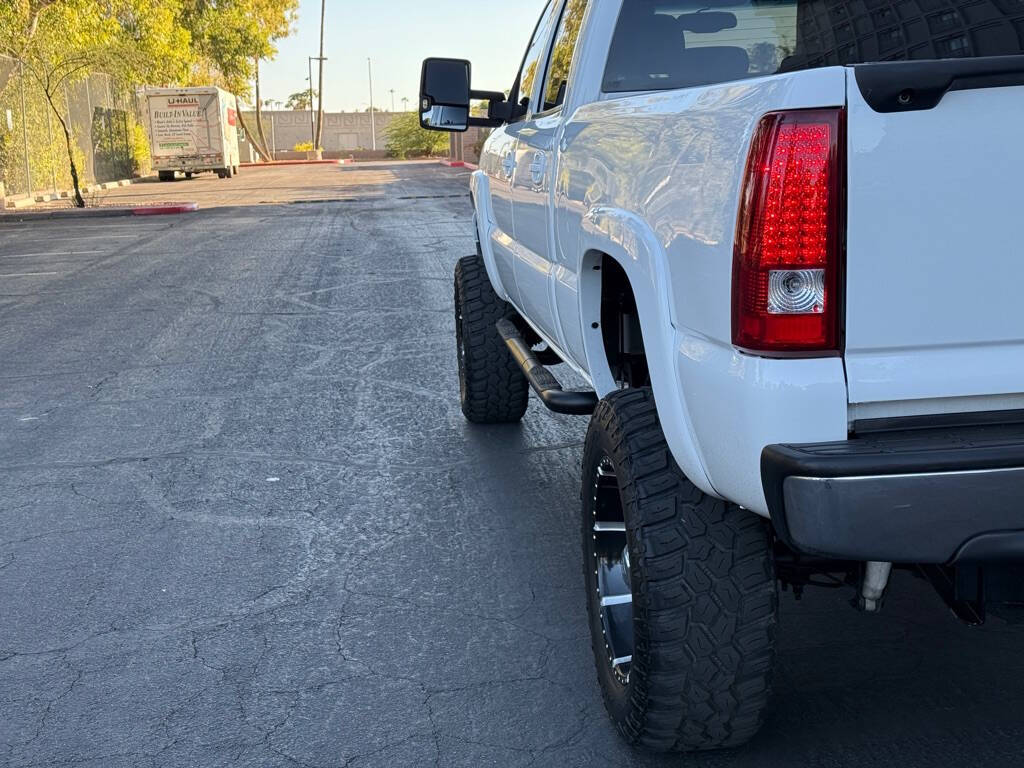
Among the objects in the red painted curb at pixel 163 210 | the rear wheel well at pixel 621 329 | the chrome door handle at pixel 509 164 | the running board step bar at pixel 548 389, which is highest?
the chrome door handle at pixel 509 164

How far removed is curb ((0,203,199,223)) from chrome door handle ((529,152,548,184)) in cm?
2165

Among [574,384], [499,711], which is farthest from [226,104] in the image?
[499,711]

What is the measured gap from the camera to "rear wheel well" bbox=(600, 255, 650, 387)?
12.3ft

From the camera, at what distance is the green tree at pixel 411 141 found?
75312 millimetres

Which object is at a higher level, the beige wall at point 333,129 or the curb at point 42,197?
the curb at point 42,197

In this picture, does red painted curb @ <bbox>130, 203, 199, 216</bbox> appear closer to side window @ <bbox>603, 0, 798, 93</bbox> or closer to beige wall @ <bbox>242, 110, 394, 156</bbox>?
side window @ <bbox>603, 0, 798, 93</bbox>

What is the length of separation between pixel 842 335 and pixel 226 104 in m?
48.6

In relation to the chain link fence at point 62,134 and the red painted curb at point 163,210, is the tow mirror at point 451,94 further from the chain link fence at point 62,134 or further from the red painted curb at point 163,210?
the chain link fence at point 62,134

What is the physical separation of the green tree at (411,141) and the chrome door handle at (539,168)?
70780mm

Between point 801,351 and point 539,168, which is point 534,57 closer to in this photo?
point 539,168

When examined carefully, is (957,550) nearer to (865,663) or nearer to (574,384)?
(865,663)

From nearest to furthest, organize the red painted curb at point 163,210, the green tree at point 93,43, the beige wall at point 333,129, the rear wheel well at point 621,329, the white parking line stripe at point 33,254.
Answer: the rear wheel well at point 621,329 < the white parking line stripe at point 33,254 < the red painted curb at point 163,210 < the green tree at point 93,43 < the beige wall at point 333,129

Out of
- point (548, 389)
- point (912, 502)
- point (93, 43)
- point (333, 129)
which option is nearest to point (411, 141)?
point (333, 129)

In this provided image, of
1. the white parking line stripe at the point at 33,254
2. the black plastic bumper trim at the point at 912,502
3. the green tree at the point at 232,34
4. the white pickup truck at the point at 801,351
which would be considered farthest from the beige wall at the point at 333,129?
the black plastic bumper trim at the point at 912,502
